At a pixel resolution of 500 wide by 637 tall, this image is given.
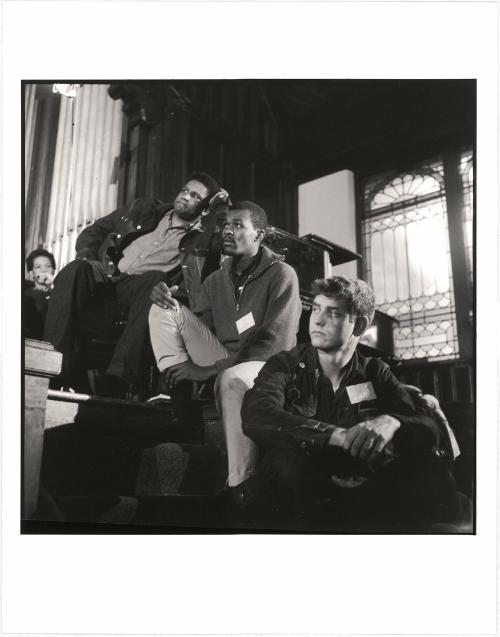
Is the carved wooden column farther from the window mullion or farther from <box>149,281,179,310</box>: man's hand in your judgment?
the window mullion

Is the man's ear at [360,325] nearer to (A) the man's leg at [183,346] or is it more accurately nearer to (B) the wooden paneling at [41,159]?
(A) the man's leg at [183,346]

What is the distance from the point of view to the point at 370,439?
380cm

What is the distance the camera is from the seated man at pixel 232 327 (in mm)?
3945

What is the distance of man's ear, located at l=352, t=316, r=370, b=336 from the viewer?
4000 mm

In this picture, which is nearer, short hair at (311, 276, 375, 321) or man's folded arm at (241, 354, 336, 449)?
man's folded arm at (241, 354, 336, 449)

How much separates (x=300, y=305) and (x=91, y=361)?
1.09 meters

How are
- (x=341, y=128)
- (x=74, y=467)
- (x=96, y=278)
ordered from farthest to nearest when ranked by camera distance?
(x=341, y=128)
(x=96, y=278)
(x=74, y=467)

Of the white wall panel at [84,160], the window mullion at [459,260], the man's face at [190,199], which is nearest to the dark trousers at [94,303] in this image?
the white wall panel at [84,160]

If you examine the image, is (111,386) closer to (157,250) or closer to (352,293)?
(157,250)

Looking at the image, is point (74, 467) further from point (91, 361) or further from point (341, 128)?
point (341, 128)

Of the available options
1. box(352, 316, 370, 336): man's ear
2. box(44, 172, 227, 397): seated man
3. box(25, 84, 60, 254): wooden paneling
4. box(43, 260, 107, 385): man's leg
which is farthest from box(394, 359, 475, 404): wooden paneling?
box(25, 84, 60, 254): wooden paneling

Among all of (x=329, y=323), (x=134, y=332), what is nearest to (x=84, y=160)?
(x=134, y=332)

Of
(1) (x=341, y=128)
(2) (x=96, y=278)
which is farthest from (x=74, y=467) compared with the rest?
(1) (x=341, y=128)

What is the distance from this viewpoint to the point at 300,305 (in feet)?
13.2
